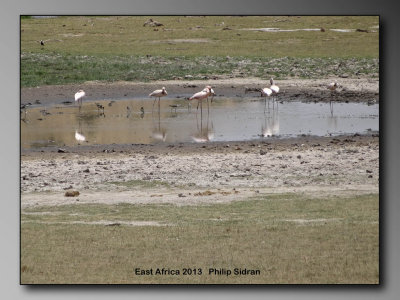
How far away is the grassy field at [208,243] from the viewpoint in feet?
28.8

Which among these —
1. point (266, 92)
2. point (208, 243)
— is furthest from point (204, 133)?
point (208, 243)

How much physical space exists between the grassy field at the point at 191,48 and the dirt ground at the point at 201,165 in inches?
4.1

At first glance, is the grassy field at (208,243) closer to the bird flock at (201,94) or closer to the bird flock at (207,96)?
the bird flock at (207,96)

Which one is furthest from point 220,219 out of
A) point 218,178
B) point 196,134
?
point 196,134

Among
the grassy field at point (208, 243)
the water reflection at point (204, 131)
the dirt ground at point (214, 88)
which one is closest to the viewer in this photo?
the grassy field at point (208, 243)

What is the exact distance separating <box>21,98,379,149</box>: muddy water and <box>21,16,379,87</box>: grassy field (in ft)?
0.85

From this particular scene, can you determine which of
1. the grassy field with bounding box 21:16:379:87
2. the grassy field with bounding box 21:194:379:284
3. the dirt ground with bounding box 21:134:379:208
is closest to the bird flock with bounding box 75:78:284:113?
the grassy field with bounding box 21:16:379:87

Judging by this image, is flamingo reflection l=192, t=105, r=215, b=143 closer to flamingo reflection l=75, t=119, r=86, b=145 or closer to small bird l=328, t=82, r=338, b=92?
flamingo reflection l=75, t=119, r=86, b=145

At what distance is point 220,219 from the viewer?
29.5 ft

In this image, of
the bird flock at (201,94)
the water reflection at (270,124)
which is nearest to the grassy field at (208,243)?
the water reflection at (270,124)

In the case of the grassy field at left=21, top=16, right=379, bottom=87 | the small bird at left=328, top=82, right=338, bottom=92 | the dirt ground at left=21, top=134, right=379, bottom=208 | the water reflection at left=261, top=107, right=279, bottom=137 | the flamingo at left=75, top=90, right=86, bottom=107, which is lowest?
the dirt ground at left=21, top=134, right=379, bottom=208

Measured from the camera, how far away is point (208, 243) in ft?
29.0

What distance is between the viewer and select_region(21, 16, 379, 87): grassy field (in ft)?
29.8
